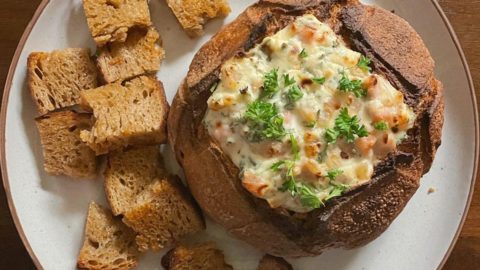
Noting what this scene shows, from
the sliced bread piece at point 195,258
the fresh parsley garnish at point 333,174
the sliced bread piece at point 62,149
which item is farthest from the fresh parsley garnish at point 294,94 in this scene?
the sliced bread piece at point 62,149

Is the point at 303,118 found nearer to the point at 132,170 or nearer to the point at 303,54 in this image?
the point at 303,54

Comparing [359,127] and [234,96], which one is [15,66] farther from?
[359,127]

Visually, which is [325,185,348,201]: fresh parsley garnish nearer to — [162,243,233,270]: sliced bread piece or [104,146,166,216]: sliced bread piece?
[162,243,233,270]: sliced bread piece

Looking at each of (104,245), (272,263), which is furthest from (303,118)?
(104,245)

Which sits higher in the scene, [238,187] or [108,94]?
[108,94]

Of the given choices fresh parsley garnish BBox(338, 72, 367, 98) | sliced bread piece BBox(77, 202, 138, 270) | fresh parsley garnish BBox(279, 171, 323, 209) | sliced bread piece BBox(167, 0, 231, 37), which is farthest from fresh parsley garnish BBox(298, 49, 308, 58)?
sliced bread piece BBox(77, 202, 138, 270)

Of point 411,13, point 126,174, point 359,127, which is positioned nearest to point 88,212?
point 126,174
